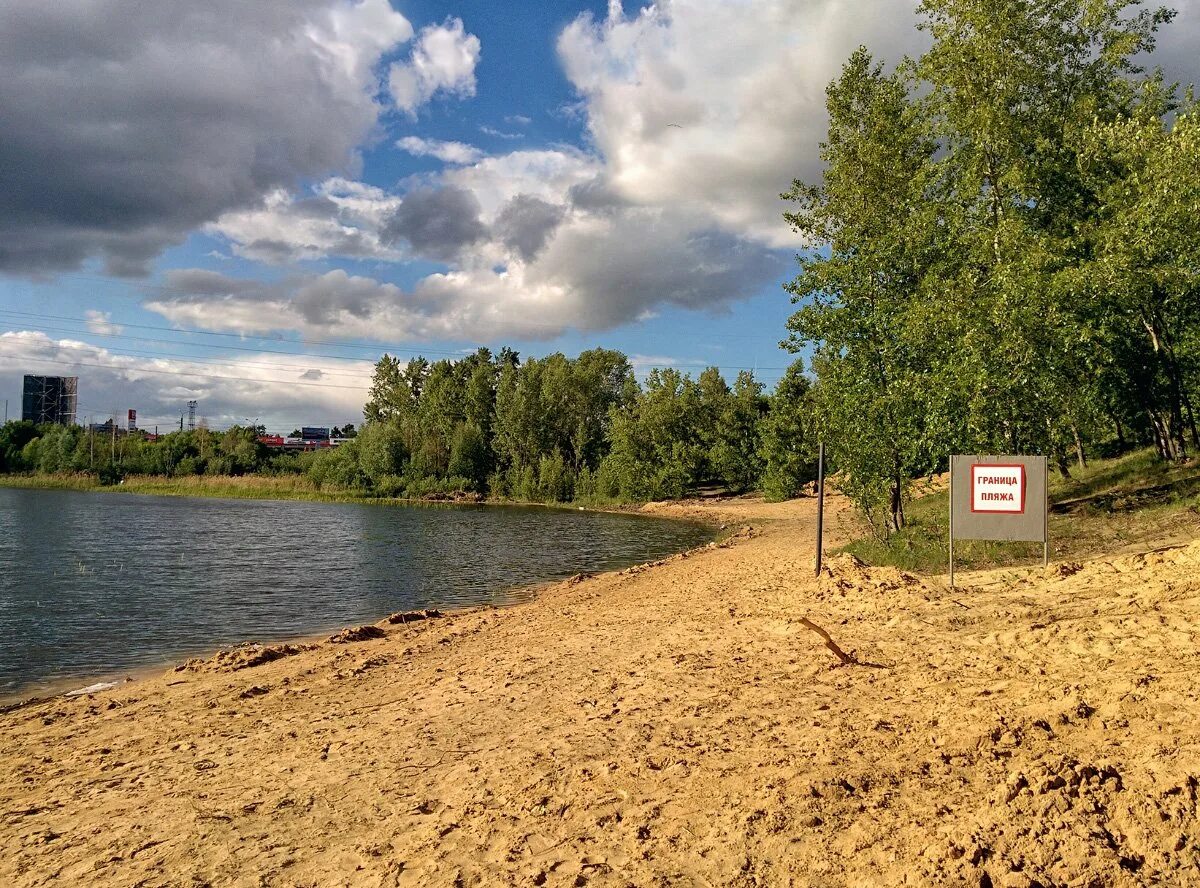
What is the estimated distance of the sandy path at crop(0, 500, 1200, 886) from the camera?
503cm

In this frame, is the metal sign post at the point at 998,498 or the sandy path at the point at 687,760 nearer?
the sandy path at the point at 687,760

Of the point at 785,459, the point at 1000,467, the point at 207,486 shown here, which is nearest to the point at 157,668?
the point at 1000,467

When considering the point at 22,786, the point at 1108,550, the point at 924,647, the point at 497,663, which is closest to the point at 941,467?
the point at 1108,550

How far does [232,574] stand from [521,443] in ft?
208

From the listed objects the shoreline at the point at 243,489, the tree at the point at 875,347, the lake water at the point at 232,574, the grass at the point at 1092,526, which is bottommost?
the lake water at the point at 232,574

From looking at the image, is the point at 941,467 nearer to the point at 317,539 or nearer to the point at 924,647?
the point at 924,647

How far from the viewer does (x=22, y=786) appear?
25.8 ft

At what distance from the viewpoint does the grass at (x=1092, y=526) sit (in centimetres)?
1573

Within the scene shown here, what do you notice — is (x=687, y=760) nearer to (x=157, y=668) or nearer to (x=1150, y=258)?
(x=157, y=668)

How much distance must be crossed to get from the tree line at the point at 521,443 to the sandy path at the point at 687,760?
44829 mm

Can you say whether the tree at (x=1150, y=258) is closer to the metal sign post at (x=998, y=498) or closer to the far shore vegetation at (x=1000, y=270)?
the far shore vegetation at (x=1000, y=270)

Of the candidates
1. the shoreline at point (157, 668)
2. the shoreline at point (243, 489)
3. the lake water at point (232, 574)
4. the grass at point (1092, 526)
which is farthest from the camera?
the shoreline at point (243, 489)

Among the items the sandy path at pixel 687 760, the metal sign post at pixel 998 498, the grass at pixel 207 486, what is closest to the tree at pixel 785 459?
the metal sign post at pixel 998 498

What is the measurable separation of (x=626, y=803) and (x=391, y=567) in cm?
2477
